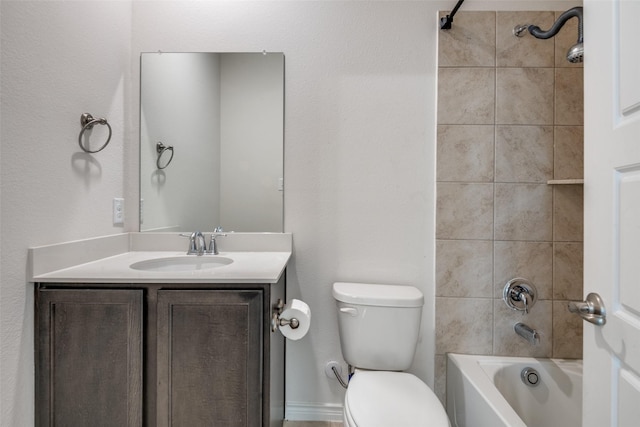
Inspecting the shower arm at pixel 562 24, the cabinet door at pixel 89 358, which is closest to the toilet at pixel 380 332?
the cabinet door at pixel 89 358

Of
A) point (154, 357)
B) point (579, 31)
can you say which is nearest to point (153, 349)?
point (154, 357)

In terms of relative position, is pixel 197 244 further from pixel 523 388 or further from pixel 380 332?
pixel 523 388

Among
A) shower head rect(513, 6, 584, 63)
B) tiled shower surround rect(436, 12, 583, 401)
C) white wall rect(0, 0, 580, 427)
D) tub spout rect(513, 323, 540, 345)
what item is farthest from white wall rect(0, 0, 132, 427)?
tub spout rect(513, 323, 540, 345)

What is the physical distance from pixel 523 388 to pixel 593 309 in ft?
3.16

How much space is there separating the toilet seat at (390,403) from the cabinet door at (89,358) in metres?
0.74

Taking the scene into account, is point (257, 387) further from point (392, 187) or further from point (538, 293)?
point (538, 293)

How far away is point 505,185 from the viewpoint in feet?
5.30

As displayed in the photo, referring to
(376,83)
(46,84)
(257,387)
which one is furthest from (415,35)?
(257,387)

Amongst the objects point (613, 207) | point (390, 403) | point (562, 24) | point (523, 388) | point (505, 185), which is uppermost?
point (562, 24)

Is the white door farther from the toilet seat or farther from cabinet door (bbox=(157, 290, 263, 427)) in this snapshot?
cabinet door (bbox=(157, 290, 263, 427))

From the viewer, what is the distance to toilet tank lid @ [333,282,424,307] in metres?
1.45

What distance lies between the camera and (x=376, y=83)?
1.66 meters

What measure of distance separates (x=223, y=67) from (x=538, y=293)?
1.96 meters

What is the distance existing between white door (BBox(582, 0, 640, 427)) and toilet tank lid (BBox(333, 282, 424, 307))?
2.15 ft
